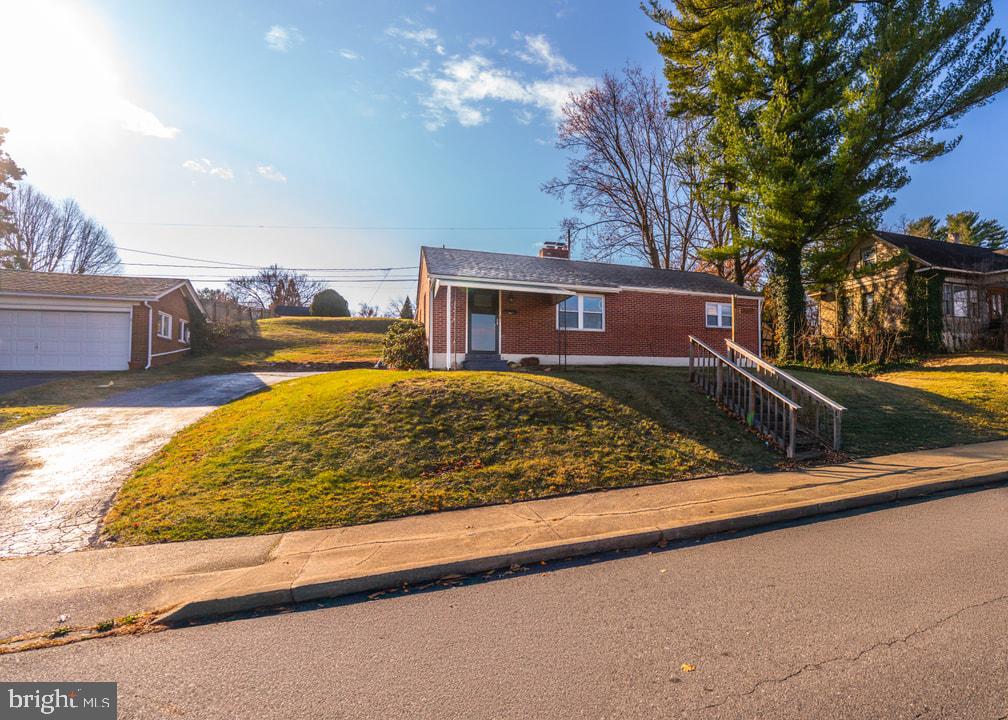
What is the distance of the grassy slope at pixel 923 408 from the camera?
950 centimetres

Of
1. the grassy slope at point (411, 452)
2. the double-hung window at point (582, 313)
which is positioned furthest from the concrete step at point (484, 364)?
the grassy slope at point (411, 452)

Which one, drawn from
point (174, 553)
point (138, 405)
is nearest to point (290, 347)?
point (138, 405)

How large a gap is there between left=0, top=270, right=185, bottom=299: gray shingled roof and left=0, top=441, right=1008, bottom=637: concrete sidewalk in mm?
19739

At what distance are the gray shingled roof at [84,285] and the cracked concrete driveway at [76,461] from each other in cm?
863

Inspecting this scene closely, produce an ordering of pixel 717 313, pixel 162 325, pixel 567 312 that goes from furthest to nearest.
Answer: pixel 162 325 → pixel 717 313 → pixel 567 312

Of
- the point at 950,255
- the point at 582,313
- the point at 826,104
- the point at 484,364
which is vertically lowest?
the point at 484,364

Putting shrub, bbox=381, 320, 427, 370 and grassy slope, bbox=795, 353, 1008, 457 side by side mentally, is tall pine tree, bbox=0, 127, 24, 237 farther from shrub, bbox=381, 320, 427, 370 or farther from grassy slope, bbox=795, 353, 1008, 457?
grassy slope, bbox=795, 353, 1008, 457

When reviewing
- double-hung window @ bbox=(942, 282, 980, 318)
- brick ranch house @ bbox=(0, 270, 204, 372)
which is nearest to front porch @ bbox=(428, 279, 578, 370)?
brick ranch house @ bbox=(0, 270, 204, 372)

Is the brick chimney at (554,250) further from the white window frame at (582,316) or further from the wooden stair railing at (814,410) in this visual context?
the wooden stair railing at (814,410)

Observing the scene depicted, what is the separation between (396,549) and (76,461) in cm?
662

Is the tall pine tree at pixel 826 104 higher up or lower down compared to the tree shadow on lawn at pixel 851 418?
higher up

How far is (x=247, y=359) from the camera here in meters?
24.5

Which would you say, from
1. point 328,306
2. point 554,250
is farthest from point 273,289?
point 554,250

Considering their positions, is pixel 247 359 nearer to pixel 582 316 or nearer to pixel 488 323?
pixel 488 323
